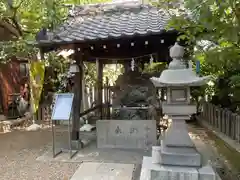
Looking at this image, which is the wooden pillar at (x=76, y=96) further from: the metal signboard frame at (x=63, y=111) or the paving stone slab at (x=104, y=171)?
the paving stone slab at (x=104, y=171)

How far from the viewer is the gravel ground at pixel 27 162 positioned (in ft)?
14.1

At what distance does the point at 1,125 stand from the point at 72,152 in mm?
4217

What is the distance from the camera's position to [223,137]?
5.20 m

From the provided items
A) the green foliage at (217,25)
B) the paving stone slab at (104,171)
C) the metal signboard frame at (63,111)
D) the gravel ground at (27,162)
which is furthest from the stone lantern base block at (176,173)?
the metal signboard frame at (63,111)

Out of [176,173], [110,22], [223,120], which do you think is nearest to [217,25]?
[176,173]

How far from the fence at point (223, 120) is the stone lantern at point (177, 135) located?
1758mm

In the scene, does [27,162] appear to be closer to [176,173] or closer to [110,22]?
[176,173]

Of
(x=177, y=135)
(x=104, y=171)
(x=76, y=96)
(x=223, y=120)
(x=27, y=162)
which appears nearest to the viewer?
(x=177, y=135)

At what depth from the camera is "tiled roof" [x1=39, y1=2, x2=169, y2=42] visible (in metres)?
5.15

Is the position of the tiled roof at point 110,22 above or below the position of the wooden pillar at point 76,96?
above

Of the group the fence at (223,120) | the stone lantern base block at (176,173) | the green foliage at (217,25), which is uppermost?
the green foliage at (217,25)

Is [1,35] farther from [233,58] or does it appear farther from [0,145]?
[233,58]

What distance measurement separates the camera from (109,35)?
16.5 feet

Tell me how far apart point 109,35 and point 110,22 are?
55.9 inches
